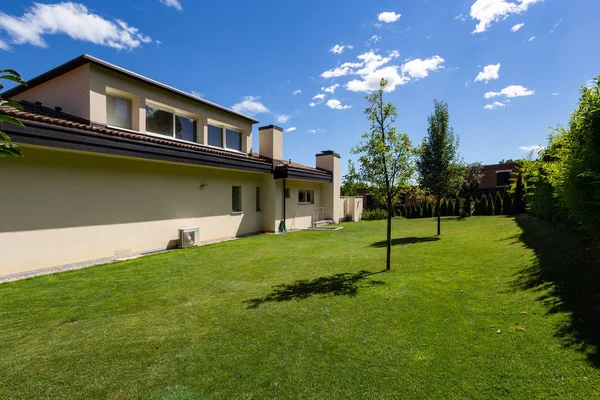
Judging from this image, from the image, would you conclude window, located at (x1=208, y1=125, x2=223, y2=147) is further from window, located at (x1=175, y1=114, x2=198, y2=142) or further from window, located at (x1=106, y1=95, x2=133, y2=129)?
window, located at (x1=106, y1=95, x2=133, y2=129)

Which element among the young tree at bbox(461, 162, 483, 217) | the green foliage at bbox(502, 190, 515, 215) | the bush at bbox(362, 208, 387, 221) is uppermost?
the young tree at bbox(461, 162, 483, 217)

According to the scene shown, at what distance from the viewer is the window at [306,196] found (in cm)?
1933

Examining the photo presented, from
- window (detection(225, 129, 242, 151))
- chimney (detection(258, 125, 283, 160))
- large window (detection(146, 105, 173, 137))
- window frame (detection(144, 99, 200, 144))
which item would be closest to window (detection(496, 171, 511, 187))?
chimney (detection(258, 125, 283, 160))

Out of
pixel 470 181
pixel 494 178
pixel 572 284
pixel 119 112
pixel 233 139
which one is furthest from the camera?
pixel 494 178

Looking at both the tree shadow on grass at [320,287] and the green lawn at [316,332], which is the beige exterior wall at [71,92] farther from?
the tree shadow on grass at [320,287]

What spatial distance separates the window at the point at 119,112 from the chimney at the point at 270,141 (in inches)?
Result: 272

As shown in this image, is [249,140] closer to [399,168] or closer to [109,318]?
[399,168]

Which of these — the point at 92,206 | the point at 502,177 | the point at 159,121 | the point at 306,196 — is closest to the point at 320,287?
the point at 92,206

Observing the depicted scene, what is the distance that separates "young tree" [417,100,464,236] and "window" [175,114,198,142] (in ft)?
36.7

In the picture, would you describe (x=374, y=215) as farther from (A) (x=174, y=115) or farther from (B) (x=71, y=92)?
(B) (x=71, y=92)

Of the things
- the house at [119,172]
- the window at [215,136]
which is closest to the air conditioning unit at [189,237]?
the house at [119,172]

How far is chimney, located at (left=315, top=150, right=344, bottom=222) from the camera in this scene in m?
21.5

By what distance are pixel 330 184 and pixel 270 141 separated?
7.28 meters

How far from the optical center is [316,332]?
3959 mm
